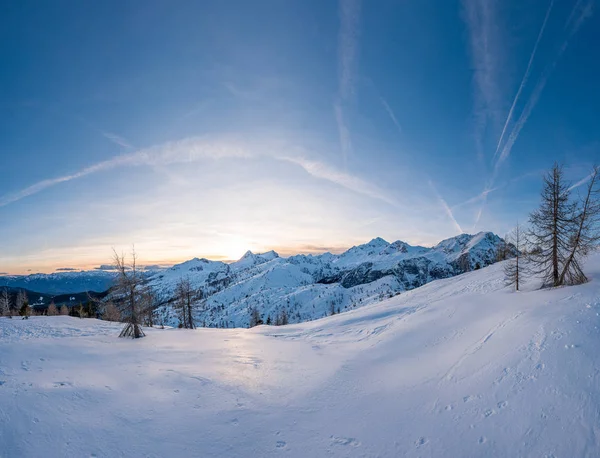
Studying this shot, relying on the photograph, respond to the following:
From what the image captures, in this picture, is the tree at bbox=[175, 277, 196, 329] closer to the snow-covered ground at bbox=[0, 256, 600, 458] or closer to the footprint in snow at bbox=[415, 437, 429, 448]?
the snow-covered ground at bbox=[0, 256, 600, 458]

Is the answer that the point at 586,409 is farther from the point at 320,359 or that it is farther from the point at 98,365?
the point at 98,365

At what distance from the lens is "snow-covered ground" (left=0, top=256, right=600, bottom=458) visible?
7387mm

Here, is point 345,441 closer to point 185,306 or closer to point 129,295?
point 129,295

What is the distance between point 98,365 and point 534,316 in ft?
70.4

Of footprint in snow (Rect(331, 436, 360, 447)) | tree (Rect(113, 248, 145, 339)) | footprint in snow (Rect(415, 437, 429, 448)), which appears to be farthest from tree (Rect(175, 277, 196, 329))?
footprint in snow (Rect(415, 437, 429, 448))

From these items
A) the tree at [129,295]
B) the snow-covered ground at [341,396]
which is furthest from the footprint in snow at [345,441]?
the tree at [129,295]

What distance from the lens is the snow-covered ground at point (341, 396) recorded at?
739 centimetres

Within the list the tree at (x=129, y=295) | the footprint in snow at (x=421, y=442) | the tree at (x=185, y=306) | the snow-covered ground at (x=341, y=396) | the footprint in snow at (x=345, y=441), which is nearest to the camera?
the snow-covered ground at (x=341, y=396)

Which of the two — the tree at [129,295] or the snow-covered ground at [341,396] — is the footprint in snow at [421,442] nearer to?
the snow-covered ground at [341,396]

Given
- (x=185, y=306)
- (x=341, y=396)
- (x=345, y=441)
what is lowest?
(x=185, y=306)

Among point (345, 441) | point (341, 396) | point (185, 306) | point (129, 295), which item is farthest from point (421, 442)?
point (185, 306)

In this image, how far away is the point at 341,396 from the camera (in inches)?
458

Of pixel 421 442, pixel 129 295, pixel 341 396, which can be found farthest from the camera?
pixel 129 295

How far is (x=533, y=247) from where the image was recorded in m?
21.1
